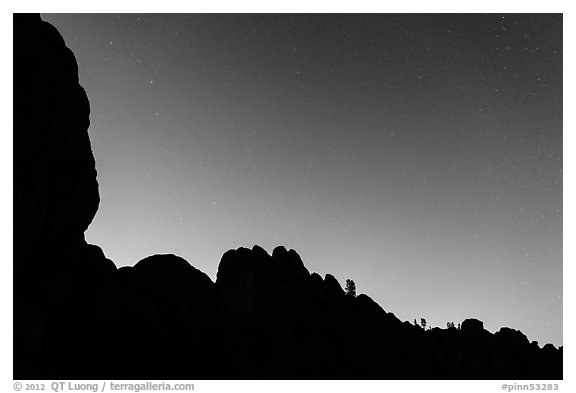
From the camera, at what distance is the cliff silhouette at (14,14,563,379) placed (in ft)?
62.7

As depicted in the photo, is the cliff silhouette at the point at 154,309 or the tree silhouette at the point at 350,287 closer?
the cliff silhouette at the point at 154,309

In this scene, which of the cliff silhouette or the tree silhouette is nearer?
the cliff silhouette

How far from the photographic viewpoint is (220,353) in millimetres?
42188

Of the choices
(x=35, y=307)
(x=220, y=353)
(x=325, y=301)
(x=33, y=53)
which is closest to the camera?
(x=33, y=53)

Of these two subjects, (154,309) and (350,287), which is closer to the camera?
(154,309)

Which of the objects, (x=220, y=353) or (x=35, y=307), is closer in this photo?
(x=35, y=307)

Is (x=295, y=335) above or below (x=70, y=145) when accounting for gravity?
below

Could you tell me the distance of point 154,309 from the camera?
37062 millimetres

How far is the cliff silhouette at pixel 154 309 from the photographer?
62.7 ft

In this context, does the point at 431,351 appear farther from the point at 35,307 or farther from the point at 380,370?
the point at 35,307

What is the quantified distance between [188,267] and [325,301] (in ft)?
67.9
